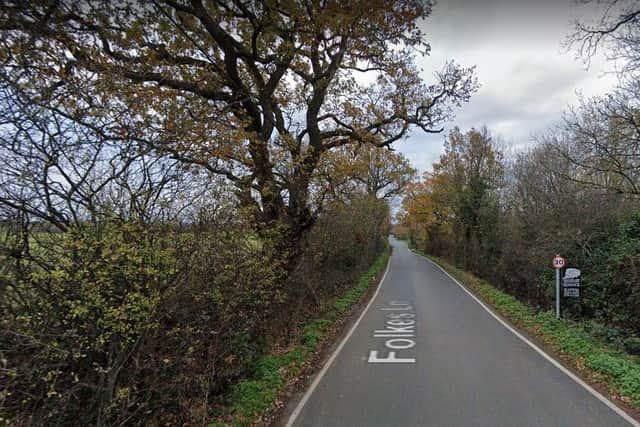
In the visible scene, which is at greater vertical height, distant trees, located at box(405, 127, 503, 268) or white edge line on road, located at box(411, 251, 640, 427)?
distant trees, located at box(405, 127, 503, 268)

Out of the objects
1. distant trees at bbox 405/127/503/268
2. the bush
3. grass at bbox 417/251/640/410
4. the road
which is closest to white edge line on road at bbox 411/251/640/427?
the road

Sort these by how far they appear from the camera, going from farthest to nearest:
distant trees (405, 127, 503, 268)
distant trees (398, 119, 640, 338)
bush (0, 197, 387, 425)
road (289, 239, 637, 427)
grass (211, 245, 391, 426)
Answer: distant trees (405, 127, 503, 268) < distant trees (398, 119, 640, 338) < grass (211, 245, 391, 426) < road (289, 239, 637, 427) < bush (0, 197, 387, 425)

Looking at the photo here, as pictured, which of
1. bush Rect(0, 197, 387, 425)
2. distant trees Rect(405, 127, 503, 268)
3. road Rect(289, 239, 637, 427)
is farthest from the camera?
distant trees Rect(405, 127, 503, 268)

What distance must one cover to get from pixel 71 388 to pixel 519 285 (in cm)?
1616

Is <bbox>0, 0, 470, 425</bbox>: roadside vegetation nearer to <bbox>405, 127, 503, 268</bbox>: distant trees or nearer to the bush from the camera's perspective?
the bush

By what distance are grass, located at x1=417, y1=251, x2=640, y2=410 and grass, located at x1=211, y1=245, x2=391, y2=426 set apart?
5.06m

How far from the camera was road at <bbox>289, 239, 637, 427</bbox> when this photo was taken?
441 cm

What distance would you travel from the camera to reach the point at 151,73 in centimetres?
688

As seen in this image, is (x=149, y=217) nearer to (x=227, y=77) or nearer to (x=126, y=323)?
(x=126, y=323)

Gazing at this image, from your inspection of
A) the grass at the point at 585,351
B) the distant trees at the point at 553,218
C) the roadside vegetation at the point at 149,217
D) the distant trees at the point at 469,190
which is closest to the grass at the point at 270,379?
the roadside vegetation at the point at 149,217

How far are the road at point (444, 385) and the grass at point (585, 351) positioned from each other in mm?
511

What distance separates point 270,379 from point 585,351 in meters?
6.26

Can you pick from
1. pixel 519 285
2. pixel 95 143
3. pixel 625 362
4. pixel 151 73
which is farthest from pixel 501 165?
pixel 95 143

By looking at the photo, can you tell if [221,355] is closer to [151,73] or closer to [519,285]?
[151,73]
